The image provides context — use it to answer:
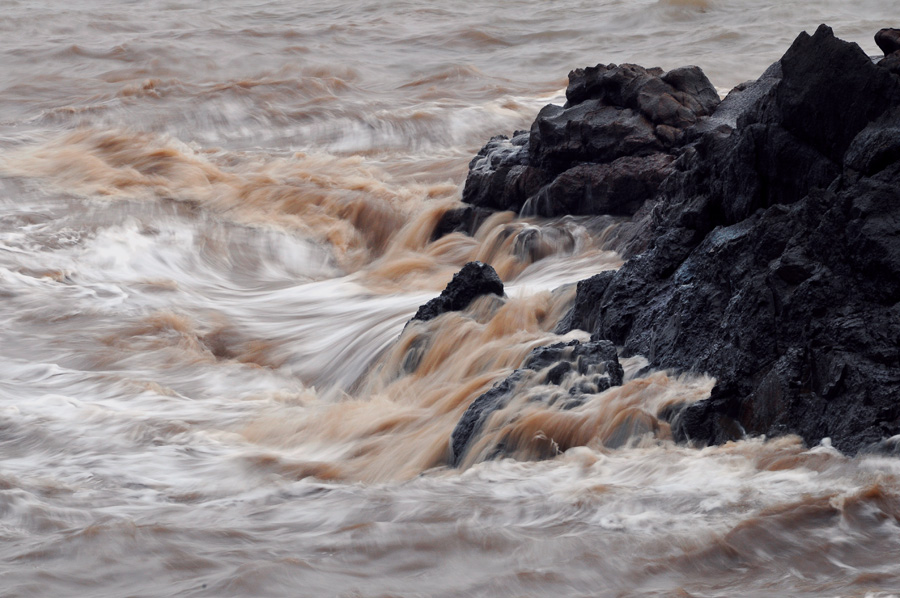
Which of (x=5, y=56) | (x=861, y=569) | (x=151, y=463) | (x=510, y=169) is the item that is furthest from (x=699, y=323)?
(x=5, y=56)

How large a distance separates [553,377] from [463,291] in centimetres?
183

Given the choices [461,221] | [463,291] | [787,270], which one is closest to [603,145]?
[461,221]

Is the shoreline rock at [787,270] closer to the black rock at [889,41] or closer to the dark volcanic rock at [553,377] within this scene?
the black rock at [889,41]

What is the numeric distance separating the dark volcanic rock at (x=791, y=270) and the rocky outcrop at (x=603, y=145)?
2.66m

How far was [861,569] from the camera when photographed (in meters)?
3.81

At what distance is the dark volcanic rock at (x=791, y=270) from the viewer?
15.8 feet

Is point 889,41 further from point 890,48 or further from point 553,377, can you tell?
point 553,377

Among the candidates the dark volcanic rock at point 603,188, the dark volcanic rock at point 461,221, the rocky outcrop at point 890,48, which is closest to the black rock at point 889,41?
the rocky outcrop at point 890,48

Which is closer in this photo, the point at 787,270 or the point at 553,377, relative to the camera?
the point at 787,270

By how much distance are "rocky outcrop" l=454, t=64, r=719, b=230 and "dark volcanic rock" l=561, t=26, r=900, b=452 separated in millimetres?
2662

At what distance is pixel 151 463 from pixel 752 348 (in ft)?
10.5

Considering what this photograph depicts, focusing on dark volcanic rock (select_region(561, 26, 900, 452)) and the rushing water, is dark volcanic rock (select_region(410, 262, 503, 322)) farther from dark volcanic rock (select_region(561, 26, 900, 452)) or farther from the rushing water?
dark volcanic rock (select_region(561, 26, 900, 452))

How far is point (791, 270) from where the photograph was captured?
17.0 feet

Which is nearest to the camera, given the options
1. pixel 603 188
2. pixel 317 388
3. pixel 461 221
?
pixel 317 388
